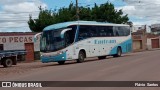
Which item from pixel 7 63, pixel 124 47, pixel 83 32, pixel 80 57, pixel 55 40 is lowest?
pixel 7 63

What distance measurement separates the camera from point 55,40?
30.3 metres

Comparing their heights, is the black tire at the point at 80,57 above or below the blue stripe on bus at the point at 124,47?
below

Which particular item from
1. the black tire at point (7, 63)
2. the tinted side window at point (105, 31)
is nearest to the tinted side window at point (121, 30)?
the tinted side window at point (105, 31)

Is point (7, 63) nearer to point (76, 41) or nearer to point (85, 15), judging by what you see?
point (76, 41)

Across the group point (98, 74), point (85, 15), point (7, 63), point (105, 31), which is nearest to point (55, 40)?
point (7, 63)

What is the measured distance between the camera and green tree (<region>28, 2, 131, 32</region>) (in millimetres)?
67938

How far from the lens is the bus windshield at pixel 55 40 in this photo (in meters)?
30.0

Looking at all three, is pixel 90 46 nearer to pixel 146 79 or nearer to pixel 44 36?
pixel 44 36

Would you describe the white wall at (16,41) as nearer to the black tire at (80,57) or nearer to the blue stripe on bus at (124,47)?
the blue stripe on bus at (124,47)

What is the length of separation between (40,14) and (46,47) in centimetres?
4051

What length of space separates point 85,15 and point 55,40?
39.4m

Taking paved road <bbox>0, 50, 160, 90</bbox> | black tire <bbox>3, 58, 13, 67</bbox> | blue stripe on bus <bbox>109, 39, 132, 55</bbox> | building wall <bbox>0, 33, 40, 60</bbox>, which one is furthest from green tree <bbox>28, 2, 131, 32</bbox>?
paved road <bbox>0, 50, 160, 90</bbox>

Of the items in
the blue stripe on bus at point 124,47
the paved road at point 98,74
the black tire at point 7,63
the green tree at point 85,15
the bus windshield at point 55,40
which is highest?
the green tree at point 85,15

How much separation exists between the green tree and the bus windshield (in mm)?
36253
